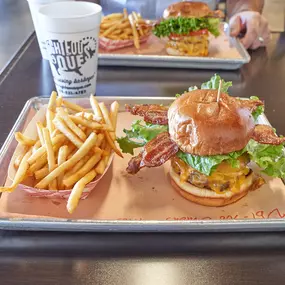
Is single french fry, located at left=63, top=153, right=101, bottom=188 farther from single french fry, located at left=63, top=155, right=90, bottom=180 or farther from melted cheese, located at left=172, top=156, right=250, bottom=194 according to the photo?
melted cheese, located at left=172, top=156, right=250, bottom=194

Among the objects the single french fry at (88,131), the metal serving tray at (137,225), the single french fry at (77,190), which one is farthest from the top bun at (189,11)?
the metal serving tray at (137,225)

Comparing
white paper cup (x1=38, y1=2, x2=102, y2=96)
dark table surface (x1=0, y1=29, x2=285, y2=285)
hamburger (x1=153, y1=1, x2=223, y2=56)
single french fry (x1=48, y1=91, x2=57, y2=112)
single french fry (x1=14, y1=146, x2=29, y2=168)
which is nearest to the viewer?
dark table surface (x1=0, y1=29, x2=285, y2=285)

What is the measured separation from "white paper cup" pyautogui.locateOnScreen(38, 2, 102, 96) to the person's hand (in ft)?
4.03

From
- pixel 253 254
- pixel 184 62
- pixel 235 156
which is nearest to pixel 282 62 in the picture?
pixel 184 62

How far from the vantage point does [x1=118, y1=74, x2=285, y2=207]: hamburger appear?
1.16 meters

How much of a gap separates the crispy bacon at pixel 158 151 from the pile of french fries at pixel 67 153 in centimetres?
16

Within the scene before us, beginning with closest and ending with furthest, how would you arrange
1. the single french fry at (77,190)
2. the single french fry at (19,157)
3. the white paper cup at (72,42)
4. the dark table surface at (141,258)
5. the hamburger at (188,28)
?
1. the dark table surface at (141,258)
2. the single french fry at (77,190)
3. the single french fry at (19,157)
4. the white paper cup at (72,42)
5. the hamburger at (188,28)

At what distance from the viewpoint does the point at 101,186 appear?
139 centimetres

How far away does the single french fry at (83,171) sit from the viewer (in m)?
1.23

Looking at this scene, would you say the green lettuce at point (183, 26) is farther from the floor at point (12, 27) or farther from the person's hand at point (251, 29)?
the floor at point (12, 27)

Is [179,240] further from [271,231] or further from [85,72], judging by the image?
[85,72]

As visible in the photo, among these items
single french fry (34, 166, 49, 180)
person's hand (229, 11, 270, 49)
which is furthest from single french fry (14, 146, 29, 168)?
person's hand (229, 11, 270, 49)

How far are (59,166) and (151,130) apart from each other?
1.15ft

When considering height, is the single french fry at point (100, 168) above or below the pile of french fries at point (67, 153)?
below
